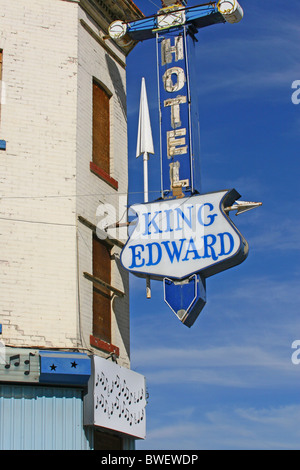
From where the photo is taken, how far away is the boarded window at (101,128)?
20422 mm

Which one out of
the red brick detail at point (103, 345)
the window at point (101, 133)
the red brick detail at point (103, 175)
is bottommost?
the red brick detail at point (103, 345)

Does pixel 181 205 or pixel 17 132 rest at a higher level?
pixel 17 132

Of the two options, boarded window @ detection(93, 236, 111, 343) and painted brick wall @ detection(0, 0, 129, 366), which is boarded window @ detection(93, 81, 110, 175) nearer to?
painted brick wall @ detection(0, 0, 129, 366)

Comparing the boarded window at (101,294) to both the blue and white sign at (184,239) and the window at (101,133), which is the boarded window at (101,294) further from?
the window at (101,133)

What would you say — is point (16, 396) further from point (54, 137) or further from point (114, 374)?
point (54, 137)

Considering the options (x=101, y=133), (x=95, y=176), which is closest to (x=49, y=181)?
(x=95, y=176)

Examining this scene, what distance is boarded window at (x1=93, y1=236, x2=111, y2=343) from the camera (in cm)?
1869

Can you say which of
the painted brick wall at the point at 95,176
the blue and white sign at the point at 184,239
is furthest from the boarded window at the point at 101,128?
the blue and white sign at the point at 184,239

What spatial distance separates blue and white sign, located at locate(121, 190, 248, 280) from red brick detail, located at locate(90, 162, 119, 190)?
167 centimetres

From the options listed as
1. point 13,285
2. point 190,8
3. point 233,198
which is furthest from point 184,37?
point 13,285

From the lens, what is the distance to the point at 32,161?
18422 mm

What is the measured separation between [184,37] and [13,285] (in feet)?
25.6

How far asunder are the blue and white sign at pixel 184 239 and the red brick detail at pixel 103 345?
1753 millimetres

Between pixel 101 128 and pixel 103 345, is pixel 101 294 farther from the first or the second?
pixel 101 128
